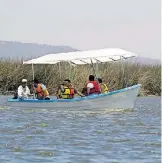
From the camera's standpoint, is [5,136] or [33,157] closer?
[33,157]

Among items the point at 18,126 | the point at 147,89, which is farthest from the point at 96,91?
the point at 147,89

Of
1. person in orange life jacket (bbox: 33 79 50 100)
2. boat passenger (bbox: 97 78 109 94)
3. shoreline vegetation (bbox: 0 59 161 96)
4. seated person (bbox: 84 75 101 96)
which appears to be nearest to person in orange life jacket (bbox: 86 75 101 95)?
seated person (bbox: 84 75 101 96)

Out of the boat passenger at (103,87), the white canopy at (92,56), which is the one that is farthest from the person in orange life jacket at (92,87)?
the white canopy at (92,56)

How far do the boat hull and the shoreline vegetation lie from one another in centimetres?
1409

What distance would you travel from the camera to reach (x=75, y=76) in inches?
1763

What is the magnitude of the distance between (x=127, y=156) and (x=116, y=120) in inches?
368

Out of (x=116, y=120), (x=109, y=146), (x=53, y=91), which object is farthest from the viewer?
(x=53, y=91)

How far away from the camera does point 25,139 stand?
18484 millimetres

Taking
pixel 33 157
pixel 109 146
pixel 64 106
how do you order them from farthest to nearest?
pixel 64 106 < pixel 109 146 < pixel 33 157

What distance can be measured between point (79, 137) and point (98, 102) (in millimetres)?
9358

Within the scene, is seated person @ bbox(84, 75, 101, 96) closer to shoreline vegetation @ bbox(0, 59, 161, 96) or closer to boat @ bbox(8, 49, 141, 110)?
boat @ bbox(8, 49, 141, 110)

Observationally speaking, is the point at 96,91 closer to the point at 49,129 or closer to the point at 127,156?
the point at 49,129

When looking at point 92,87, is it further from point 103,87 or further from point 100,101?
point 103,87

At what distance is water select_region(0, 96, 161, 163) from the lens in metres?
15.5
